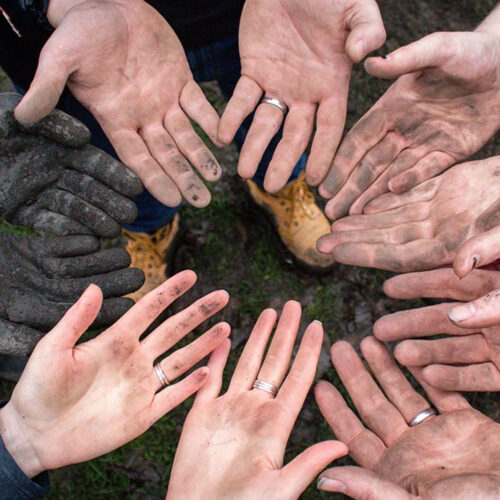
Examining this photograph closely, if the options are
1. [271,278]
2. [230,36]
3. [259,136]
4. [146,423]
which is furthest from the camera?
[271,278]

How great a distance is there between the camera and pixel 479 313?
148cm

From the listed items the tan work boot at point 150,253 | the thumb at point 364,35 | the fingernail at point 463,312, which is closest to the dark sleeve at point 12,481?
the tan work boot at point 150,253

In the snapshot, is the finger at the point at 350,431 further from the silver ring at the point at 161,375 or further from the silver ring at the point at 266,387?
the silver ring at the point at 161,375

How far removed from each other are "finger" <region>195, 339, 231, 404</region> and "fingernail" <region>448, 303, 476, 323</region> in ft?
2.49

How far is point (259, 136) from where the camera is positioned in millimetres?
2029

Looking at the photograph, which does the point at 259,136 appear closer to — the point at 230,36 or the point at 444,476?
the point at 230,36

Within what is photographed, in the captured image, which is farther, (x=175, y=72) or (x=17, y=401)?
(x=175, y=72)

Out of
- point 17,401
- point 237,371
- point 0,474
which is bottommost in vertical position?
point 237,371

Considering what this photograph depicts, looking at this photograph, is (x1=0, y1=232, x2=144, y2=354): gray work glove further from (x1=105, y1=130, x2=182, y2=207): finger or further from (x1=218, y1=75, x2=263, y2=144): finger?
(x1=218, y1=75, x2=263, y2=144): finger

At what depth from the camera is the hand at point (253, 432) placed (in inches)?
55.1

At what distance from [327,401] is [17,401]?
1034 mm

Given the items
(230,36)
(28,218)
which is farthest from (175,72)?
(28,218)

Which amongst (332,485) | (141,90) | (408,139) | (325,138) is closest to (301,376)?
(332,485)

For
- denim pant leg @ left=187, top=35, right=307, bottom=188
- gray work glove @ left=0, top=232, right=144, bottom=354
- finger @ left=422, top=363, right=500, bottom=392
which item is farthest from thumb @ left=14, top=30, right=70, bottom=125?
finger @ left=422, top=363, right=500, bottom=392
